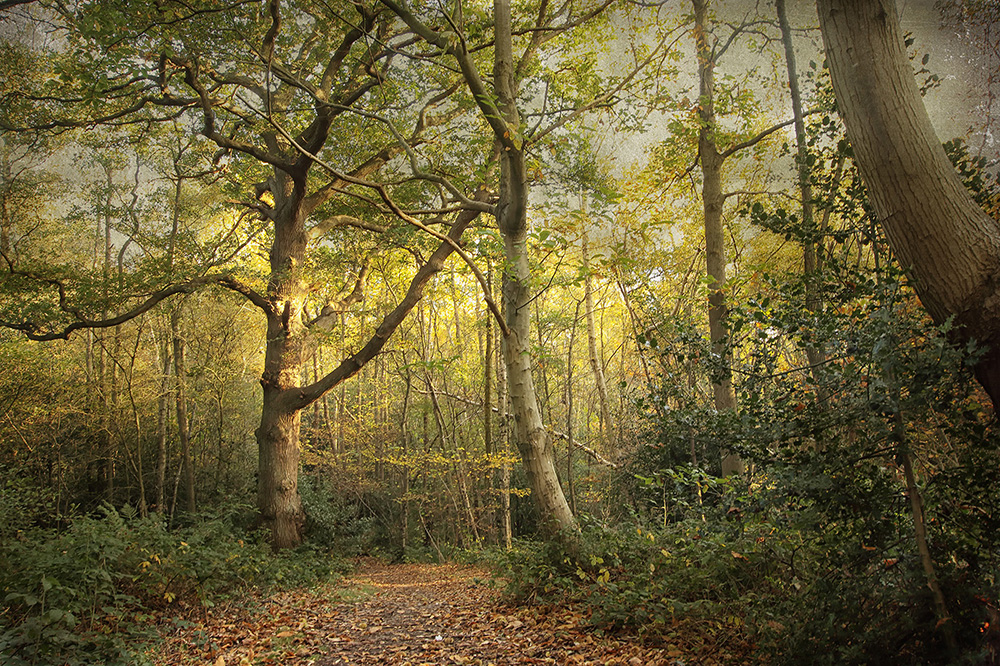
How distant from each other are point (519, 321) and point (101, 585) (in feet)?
14.5

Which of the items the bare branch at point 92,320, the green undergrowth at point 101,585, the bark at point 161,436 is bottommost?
the green undergrowth at point 101,585

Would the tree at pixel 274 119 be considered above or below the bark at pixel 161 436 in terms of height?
above

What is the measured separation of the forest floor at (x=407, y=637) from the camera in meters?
3.89

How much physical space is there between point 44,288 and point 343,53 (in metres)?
5.41

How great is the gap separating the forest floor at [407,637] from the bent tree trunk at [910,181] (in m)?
2.27

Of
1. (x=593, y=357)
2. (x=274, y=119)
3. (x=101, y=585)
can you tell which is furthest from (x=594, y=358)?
(x=101, y=585)

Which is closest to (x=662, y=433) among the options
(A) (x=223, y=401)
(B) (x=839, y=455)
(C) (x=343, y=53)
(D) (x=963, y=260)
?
(B) (x=839, y=455)

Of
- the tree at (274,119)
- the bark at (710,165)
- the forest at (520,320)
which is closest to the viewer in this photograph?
the forest at (520,320)

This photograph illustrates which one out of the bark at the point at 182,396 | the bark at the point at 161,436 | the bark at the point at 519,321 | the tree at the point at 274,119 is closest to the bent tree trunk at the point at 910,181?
the bark at the point at 519,321

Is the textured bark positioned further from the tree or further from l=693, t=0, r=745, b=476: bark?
the tree

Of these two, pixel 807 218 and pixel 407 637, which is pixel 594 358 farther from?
pixel 807 218

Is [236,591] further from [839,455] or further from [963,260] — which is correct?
[963,260]

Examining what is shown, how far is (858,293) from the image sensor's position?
2879 mm

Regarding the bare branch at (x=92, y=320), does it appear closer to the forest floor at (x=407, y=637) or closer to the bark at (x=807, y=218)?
the forest floor at (x=407, y=637)
